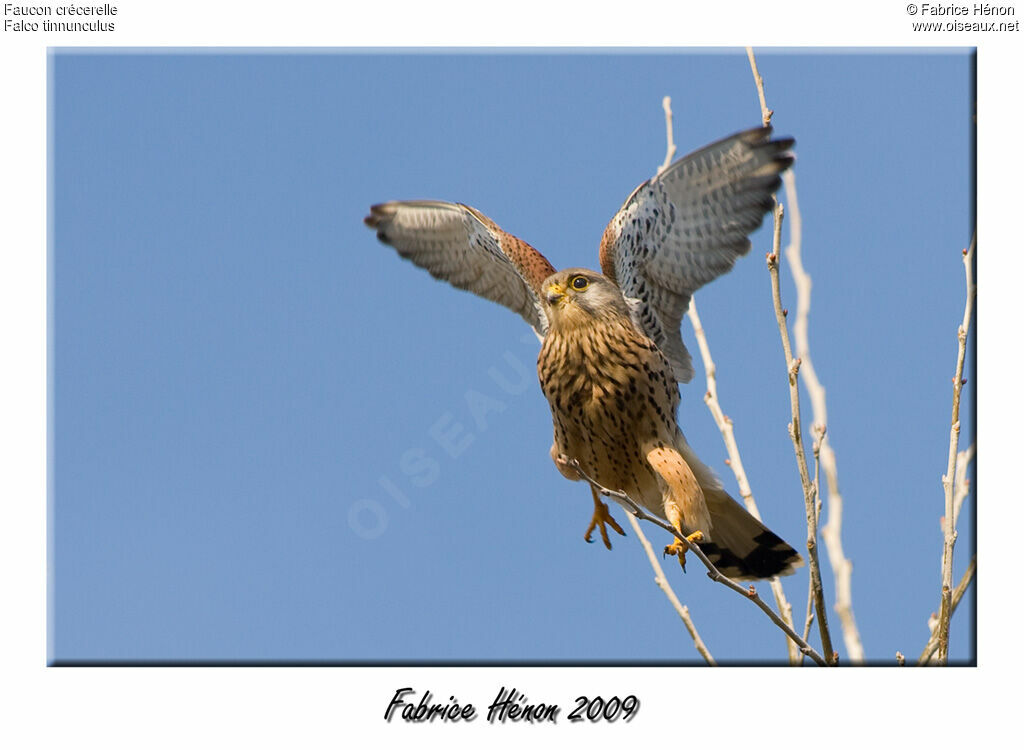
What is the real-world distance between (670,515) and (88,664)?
7.48ft

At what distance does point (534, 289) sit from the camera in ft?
15.0

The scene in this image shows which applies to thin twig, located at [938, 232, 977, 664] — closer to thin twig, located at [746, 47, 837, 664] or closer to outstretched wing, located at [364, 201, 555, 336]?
thin twig, located at [746, 47, 837, 664]

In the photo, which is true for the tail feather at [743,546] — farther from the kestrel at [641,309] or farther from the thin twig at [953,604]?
the thin twig at [953,604]

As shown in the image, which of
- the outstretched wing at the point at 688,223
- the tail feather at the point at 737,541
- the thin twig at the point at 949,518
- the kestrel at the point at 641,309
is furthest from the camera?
the tail feather at the point at 737,541

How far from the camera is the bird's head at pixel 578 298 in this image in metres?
4.35

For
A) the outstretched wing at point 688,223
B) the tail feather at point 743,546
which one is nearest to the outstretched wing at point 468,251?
the outstretched wing at point 688,223

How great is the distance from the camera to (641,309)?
457 cm

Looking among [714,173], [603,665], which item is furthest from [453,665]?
[714,173]

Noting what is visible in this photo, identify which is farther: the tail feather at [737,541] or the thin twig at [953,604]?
the tail feather at [737,541]

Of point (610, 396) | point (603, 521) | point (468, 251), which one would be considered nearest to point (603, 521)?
point (603, 521)

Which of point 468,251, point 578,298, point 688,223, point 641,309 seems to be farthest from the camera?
point 468,251

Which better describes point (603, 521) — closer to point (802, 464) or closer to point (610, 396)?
point (610, 396)

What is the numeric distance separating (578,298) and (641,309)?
36 centimetres

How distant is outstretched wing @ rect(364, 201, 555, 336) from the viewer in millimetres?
4555
